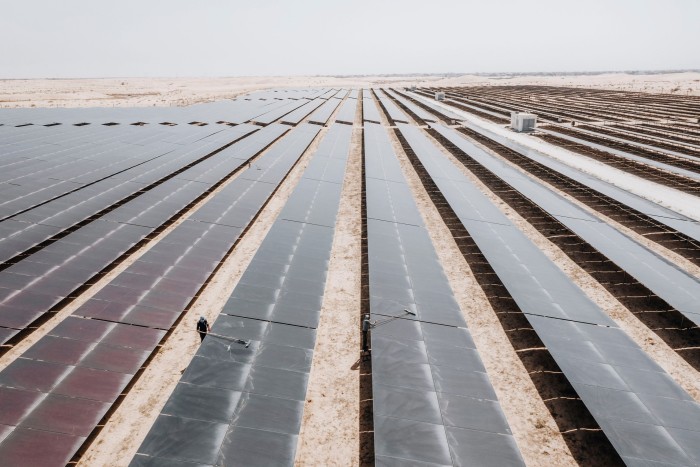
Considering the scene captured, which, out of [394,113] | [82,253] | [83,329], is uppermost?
[394,113]

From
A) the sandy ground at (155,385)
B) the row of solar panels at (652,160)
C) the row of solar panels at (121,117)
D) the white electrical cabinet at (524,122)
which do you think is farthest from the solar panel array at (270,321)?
the white electrical cabinet at (524,122)

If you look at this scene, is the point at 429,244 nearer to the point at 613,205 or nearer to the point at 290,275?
the point at 290,275

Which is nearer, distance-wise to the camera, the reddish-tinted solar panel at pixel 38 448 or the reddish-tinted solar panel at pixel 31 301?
the reddish-tinted solar panel at pixel 38 448

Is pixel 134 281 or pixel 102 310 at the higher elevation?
pixel 134 281

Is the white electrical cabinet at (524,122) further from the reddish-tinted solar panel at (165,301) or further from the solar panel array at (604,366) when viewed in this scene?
the reddish-tinted solar panel at (165,301)

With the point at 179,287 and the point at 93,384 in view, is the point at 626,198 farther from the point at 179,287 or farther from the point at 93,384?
the point at 93,384

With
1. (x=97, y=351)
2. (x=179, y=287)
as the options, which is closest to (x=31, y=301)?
(x=97, y=351)

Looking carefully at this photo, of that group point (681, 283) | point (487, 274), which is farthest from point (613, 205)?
point (487, 274)
